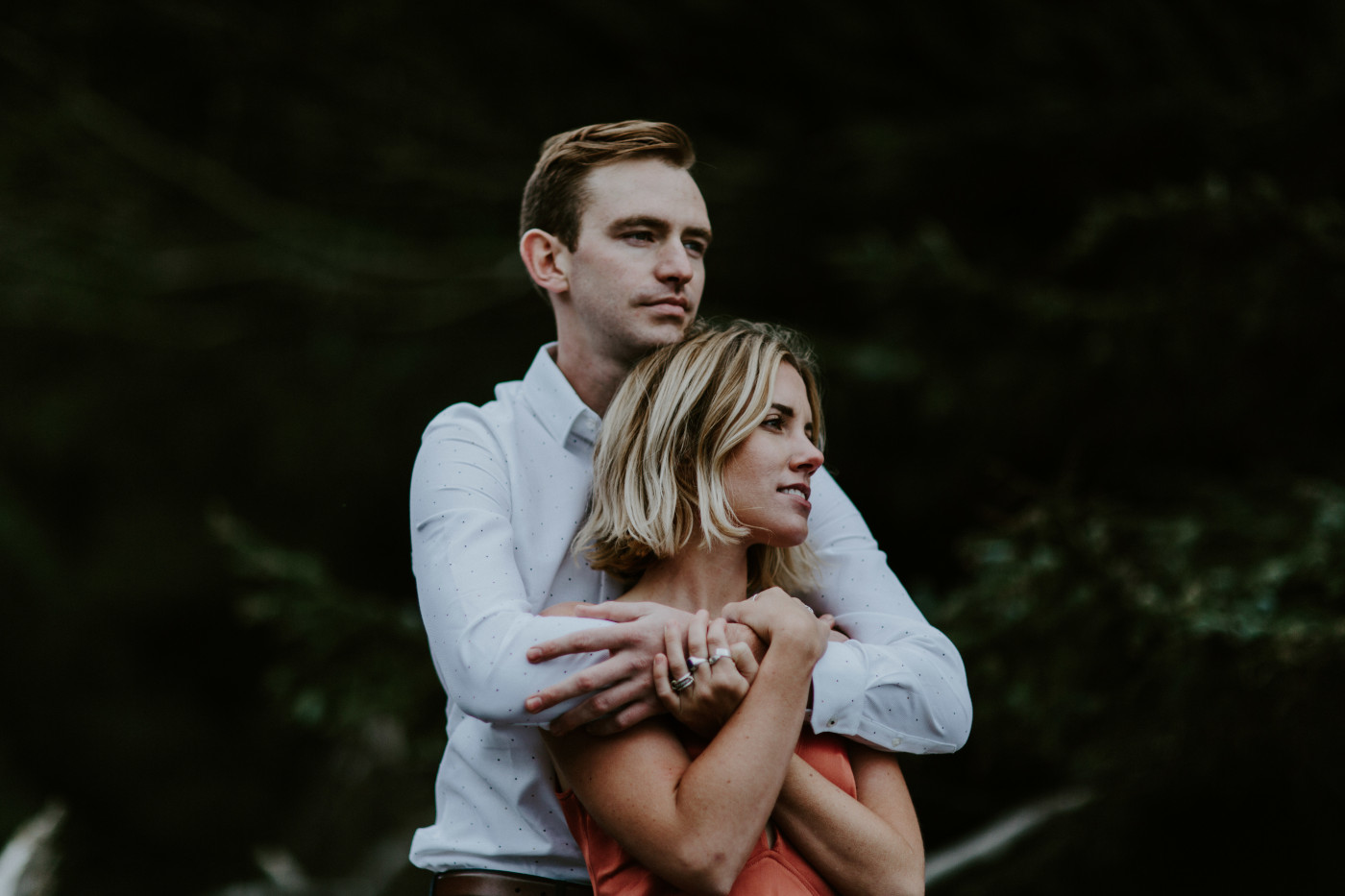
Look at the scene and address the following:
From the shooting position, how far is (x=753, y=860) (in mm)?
1576

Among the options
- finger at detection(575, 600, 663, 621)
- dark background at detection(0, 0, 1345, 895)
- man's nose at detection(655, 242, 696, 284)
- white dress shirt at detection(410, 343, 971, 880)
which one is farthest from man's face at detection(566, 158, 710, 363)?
dark background at detection(0, 0, 1345, 895)

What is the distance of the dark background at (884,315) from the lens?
9.94 feet

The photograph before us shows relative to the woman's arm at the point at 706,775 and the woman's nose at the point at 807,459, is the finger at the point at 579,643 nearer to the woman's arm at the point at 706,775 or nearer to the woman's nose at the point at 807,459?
the woman's arm at the point at 706,775

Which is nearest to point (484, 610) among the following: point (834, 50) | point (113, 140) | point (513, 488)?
point (513, 488)

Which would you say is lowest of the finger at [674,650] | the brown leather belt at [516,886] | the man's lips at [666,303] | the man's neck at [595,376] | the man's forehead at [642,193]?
the brown leather belt at [516,886]

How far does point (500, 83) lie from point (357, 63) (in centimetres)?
54

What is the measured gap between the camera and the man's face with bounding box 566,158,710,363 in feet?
6.11

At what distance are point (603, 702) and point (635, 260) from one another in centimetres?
72

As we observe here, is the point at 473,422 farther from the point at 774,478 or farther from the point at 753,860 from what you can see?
the point at 753,860

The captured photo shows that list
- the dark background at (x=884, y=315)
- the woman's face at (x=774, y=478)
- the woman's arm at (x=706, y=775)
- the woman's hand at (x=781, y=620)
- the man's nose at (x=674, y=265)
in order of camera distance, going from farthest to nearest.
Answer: the dark background at (x=884, y=315), the man's nose at (x=674, y=265), the woman's face at (x=774, y=478), the woman's hand at (x=781, y=620), the woman's arm at (x=706, y=775)

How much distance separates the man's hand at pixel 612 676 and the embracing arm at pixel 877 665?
228 millimetres

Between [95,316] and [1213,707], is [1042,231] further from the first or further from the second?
[95,316]

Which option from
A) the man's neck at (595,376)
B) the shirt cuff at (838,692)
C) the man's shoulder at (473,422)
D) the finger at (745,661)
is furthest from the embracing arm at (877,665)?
the man's shoulder at (473,422)

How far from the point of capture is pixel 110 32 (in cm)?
478
